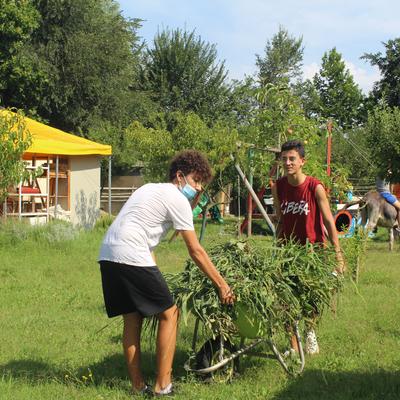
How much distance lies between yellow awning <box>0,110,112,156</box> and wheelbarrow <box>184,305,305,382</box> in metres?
11.6

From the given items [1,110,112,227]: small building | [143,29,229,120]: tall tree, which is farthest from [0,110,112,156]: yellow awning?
[143,29,229,120]: tall tree

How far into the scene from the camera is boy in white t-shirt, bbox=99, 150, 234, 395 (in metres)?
4.67

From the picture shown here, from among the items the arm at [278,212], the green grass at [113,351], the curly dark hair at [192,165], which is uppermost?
the curly dark hair at [192,165]

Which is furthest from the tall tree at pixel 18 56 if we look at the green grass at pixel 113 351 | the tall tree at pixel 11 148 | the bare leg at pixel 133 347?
the bare leg at pixel 133 347

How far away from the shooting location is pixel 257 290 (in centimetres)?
482

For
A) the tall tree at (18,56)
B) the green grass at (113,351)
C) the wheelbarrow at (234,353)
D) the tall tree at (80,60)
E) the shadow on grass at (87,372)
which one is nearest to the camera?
the wheelbarrow at (234,353)

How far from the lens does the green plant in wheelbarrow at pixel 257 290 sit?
15.8 ft

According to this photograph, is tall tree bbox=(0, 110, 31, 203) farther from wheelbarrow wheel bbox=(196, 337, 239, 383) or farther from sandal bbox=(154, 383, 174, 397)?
sandal bbox=(154, 383, 174, 397)

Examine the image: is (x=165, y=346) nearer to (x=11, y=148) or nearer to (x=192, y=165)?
(x=192, y=165)

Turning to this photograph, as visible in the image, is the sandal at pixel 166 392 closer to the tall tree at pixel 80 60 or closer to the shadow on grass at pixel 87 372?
the shadow on grass at pixel 87 372

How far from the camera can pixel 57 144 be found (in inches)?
674

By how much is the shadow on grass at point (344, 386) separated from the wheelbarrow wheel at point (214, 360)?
0.44m

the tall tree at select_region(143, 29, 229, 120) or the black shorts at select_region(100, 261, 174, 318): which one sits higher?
the tall tree at select_region(143, 29, 229, 120)

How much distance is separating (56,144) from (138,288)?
12.9 m
